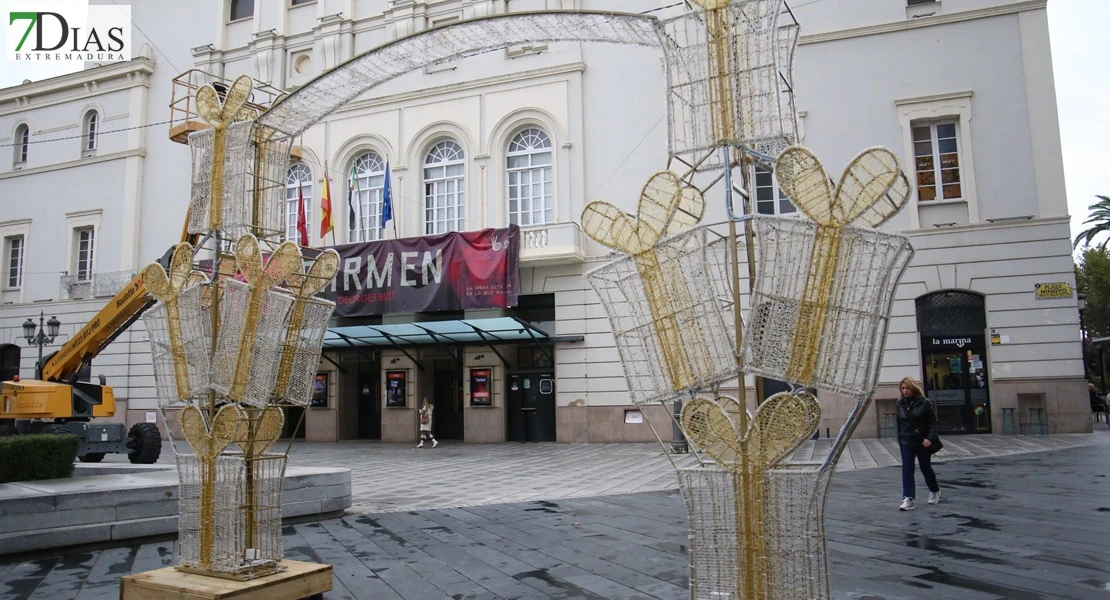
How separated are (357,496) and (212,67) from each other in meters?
22.6

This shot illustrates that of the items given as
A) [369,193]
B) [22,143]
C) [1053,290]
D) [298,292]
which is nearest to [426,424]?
[369,193]

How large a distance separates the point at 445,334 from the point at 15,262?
21.4 m

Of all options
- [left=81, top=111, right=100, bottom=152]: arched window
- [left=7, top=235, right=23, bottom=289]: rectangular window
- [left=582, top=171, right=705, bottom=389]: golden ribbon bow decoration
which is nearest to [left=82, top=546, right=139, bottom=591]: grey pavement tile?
[left=582, top=171, right=705, bottom=389]: golden ribbon bow decoration

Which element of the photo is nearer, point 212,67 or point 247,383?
point 247,383

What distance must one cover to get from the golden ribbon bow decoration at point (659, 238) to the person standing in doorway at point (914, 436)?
23.4ft

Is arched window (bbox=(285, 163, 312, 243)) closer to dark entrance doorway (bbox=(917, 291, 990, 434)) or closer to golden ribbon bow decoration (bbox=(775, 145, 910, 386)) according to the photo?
dark entrance doorway (bbox=(917, 291, 990, 434))

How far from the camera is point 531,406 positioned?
24500 mm

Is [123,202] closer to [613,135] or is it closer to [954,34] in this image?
[613,135]

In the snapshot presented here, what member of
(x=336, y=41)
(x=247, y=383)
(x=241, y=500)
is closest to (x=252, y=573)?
(x=241, y=500)

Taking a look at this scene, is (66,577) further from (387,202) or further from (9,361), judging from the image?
(9,361)

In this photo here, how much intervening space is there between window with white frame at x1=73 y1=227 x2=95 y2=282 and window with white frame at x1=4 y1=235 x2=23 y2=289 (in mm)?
2725

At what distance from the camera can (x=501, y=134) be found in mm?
25031

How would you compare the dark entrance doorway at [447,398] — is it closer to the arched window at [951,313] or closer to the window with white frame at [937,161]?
the arched window at [951,313]

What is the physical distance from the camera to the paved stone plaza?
6.55 metres
